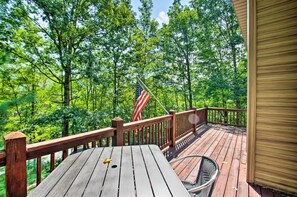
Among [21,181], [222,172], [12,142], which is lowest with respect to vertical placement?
[222,172]

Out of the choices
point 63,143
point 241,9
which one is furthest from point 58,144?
point 241,9

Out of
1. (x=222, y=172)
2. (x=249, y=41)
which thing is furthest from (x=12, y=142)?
(x=249, y=41)

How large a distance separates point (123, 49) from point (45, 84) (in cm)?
550

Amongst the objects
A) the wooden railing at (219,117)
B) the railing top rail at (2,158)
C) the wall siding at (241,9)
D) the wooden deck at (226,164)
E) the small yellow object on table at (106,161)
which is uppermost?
the wall siding at (241,9)

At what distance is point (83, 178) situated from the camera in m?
1.17

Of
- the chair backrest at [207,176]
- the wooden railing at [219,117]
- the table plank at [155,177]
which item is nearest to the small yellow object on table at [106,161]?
the table plank at [155,177]

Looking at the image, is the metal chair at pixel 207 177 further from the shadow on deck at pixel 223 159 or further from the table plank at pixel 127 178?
the shadow on deck at pixel 223 159

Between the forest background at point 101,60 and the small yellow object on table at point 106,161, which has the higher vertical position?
the forest background at point 101,60

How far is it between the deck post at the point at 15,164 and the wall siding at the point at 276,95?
3.10 m

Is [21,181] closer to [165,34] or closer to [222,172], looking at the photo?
[222,172]

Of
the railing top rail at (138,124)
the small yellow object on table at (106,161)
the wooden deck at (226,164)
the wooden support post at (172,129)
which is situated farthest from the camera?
the wooden support post at (172,129)

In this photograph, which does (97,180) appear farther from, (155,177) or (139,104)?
(139,104)

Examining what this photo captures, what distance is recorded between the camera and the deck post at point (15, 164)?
1.39m

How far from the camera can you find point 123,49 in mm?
9664
